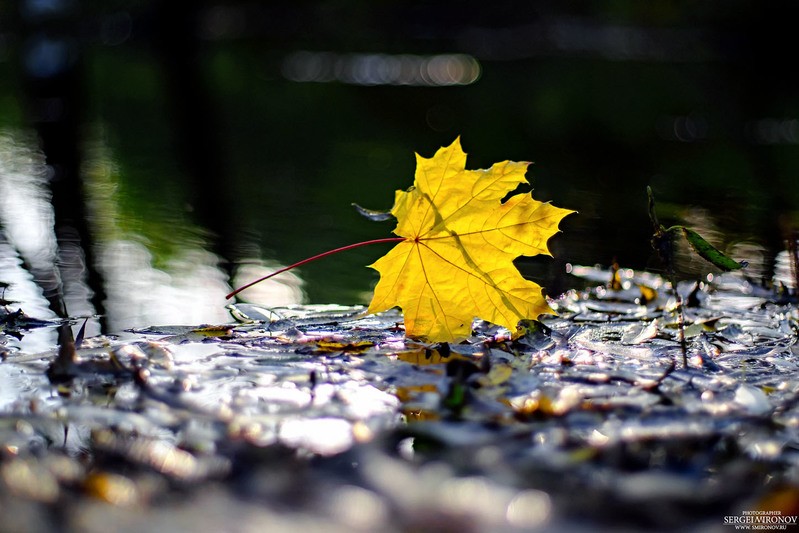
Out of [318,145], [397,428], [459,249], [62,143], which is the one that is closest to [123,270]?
[459,249]

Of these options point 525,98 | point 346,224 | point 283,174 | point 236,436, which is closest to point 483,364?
point 236,436

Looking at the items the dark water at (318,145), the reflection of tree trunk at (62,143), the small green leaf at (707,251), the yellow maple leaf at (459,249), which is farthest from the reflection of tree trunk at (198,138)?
the small green leaf at (707,251)

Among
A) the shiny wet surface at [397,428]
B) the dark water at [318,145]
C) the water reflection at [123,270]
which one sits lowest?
the shiny wet surface at [397,428]

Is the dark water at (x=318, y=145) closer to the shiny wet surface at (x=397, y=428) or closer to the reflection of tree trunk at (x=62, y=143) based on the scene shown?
the reflection of tree trunk at (x=62, y=143)

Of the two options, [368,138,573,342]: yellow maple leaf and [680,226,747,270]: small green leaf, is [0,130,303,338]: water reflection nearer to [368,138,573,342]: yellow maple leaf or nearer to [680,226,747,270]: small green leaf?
[368,138,573,342]: yellow maple leaf

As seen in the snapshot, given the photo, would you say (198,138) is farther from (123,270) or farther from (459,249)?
(459,249)
